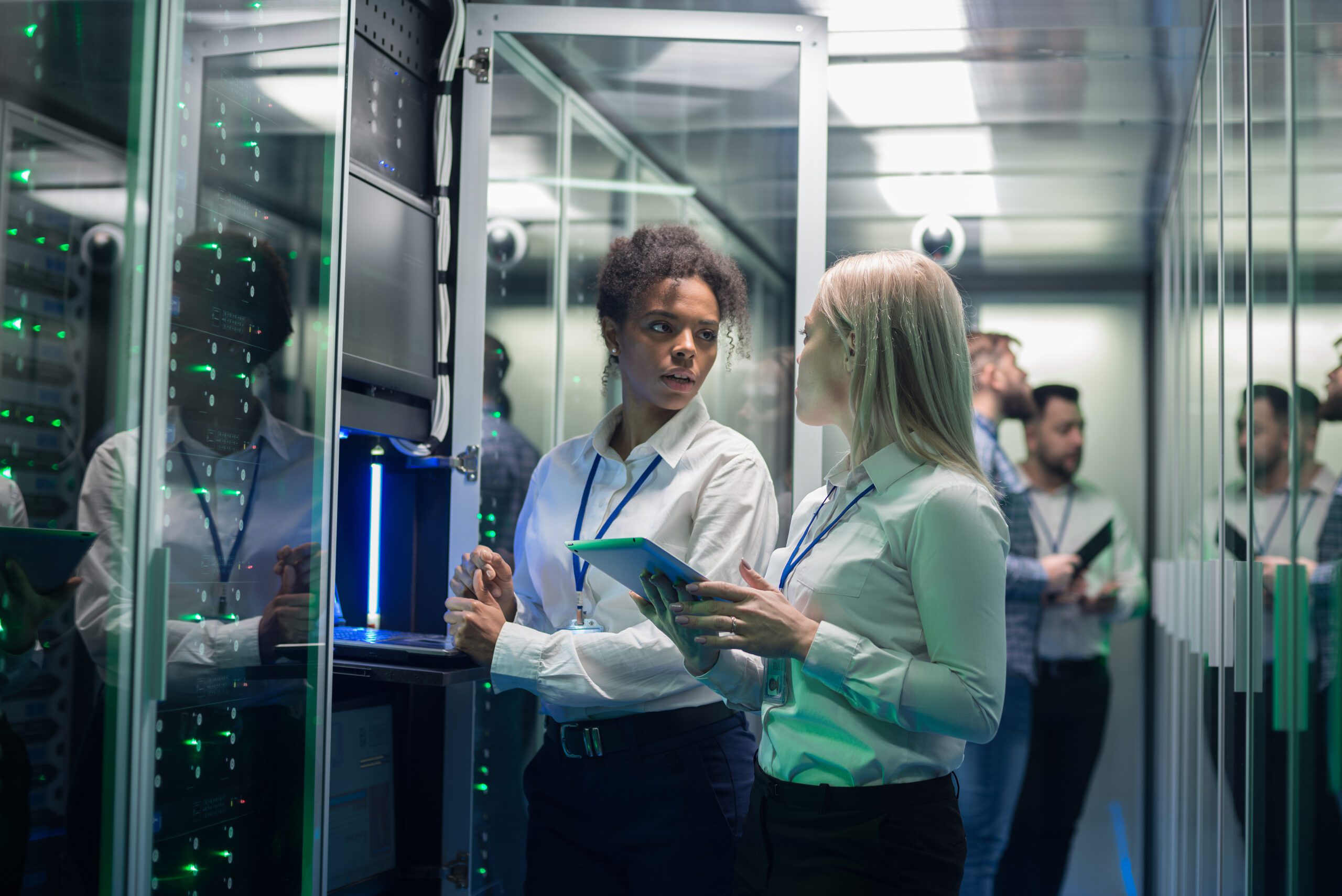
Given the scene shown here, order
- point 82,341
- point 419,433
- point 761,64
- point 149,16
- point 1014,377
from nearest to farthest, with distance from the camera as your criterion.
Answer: point 82,341, point 149,16, point 419,433, point 761,64, point 1014,377

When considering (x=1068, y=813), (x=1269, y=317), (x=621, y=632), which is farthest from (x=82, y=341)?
(x=1068, y=813)

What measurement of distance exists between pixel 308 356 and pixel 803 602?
0.98m

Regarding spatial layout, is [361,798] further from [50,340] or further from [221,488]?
[50,340]

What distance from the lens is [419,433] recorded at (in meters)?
2.74

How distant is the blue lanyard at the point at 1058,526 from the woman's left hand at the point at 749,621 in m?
4.03

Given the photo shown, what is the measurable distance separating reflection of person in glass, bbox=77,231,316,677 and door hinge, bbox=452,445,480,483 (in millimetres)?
719

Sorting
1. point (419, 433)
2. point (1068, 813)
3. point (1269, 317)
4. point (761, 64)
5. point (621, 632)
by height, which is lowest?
point (1068, 813)

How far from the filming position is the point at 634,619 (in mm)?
2127

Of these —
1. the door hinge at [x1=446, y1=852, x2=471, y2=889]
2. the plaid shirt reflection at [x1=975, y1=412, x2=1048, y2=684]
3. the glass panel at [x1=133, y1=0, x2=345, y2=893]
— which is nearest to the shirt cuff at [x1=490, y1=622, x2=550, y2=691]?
the glass panel at [x1=133, y1=0, x2=345, y2=893]

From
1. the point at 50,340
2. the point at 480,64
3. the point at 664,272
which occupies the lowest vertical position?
the point at 50,340

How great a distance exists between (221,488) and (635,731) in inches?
31.6

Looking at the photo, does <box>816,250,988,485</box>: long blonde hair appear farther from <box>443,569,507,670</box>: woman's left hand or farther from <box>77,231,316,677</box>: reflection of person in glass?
<box>77,231,316,677</box>: reflection of person in glass

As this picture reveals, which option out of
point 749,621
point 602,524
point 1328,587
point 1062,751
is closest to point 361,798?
point 602,524

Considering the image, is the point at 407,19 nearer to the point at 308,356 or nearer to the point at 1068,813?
the point at 308,356
